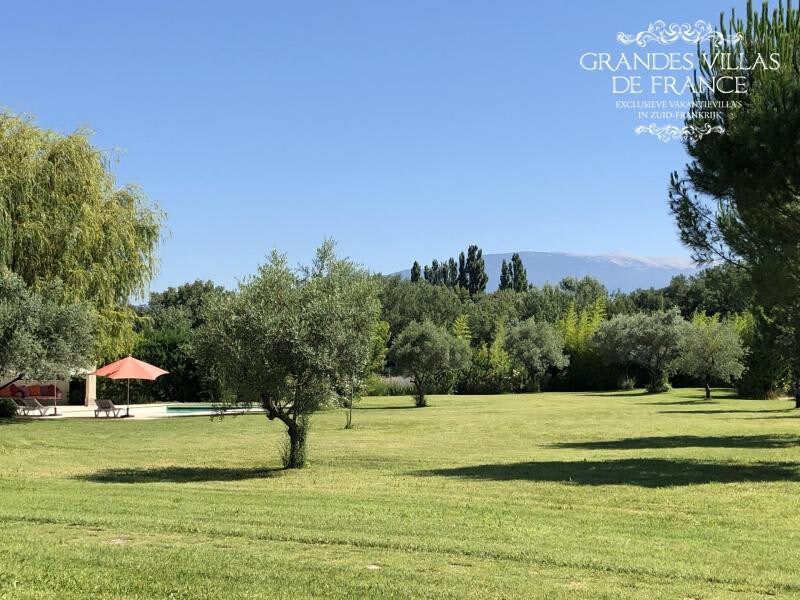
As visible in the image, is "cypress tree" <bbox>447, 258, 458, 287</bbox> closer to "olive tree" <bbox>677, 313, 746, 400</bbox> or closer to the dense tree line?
the dense tree line

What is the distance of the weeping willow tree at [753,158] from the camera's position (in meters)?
14.6

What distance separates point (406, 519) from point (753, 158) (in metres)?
10.00

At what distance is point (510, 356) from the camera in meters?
63.0

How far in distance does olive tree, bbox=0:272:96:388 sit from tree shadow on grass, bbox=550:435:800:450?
14173 mm

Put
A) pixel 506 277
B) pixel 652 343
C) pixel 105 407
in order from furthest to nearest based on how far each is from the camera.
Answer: pixel 506 277 < pixel 652 343 < pixel 105 407

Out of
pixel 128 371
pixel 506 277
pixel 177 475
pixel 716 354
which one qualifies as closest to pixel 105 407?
pixel 128 371

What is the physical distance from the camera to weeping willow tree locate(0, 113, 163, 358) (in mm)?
28453

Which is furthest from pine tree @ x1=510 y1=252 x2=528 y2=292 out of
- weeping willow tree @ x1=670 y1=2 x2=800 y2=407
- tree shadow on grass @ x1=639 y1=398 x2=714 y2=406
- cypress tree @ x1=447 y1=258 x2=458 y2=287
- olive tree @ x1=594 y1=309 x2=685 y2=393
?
weeping willow tree @ x1=670 y1=2 x2=800 y2=407

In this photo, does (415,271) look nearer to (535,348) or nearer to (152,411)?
(535,348)

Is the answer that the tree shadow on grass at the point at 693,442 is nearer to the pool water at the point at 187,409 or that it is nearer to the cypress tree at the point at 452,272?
the pool water at the point at 187,409

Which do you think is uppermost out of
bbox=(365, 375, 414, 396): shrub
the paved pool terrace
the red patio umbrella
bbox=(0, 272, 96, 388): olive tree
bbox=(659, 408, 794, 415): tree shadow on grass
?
bbox=(0, 272, 96, 388): olive tree

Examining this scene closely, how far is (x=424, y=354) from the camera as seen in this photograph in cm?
4275

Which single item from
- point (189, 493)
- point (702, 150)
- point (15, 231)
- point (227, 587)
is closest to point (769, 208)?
point (702, 150)

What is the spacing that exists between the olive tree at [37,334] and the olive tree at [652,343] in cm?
4245
